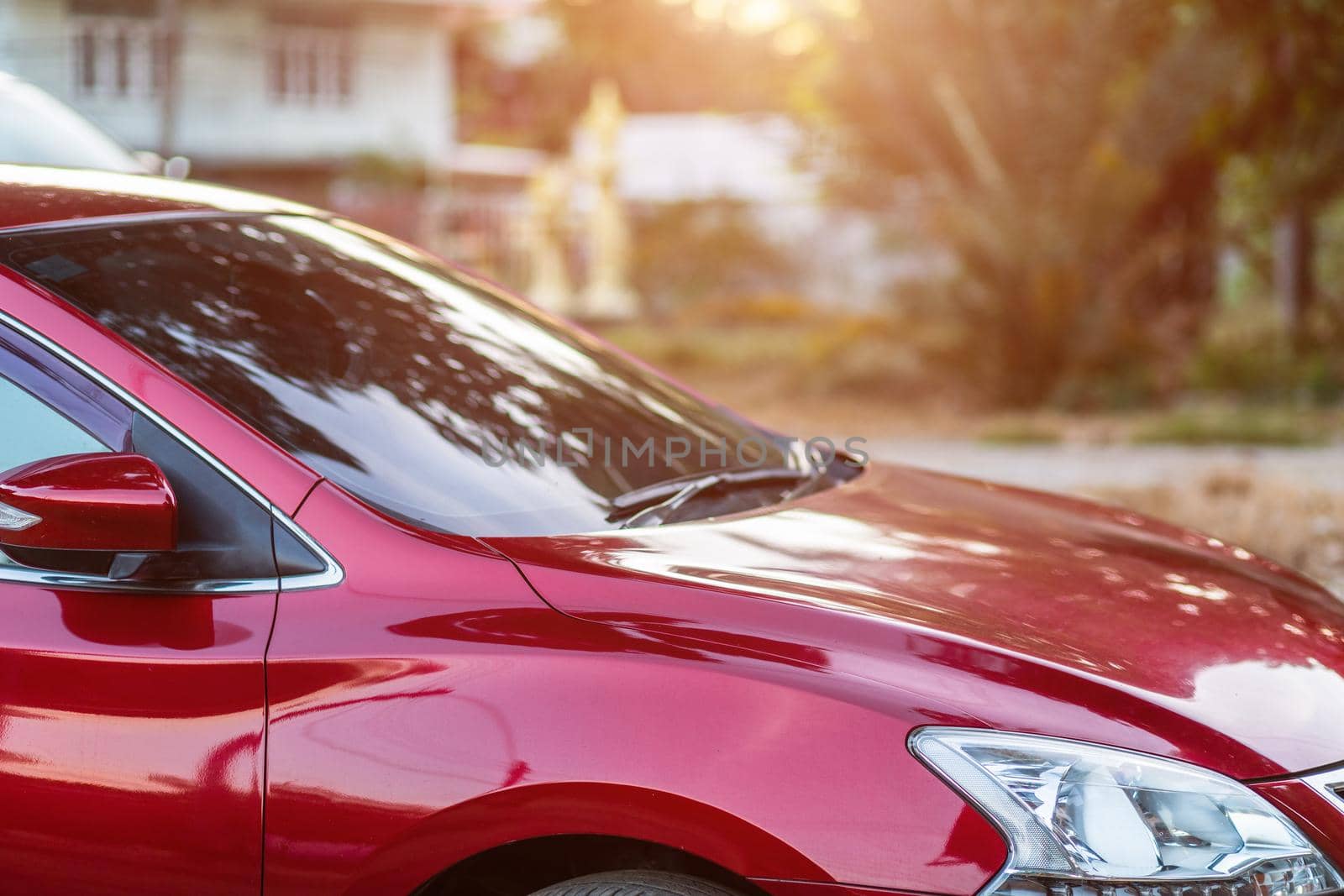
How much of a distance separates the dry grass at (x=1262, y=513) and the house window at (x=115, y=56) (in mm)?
16922

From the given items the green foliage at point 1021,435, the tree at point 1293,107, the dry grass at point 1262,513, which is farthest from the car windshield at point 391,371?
the tree at point 1293,107

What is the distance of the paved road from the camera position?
24.4 ft

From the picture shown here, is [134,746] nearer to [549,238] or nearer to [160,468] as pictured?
[160,468]

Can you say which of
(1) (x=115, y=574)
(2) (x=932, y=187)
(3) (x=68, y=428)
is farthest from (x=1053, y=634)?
(2) (x=932, y=187)

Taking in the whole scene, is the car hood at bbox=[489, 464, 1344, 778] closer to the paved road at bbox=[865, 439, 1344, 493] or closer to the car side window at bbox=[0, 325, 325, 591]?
the car side window at bbox=[0, 325, 325, 591]

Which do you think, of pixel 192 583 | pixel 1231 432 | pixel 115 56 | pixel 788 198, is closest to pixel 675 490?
pixel 192 583

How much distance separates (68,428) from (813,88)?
10778 mm

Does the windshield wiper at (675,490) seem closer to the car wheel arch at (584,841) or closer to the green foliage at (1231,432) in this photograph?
the car wheel arch at (584,841)

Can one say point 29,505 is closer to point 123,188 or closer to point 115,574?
point 115,574

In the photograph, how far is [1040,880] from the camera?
1753 mm

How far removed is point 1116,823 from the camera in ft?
5.89

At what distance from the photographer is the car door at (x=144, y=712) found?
6.32ft

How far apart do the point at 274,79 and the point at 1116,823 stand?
21492 millimetres

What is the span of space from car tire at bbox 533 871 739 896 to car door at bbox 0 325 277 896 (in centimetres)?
42
